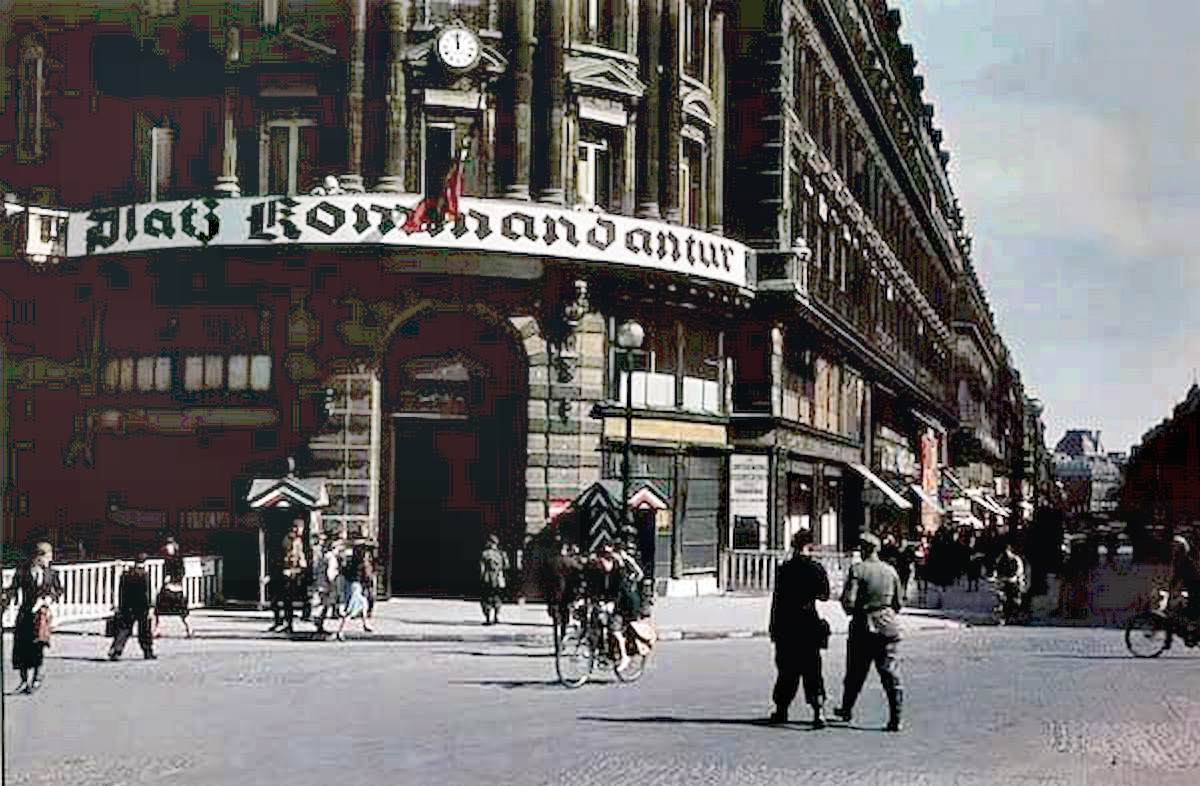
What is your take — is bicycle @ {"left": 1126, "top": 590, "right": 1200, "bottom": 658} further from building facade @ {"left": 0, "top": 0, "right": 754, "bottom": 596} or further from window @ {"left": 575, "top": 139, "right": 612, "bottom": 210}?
window @ {"left": 575, "top": 139, "right": 612, "bottom": 210}

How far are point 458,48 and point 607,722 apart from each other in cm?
1639

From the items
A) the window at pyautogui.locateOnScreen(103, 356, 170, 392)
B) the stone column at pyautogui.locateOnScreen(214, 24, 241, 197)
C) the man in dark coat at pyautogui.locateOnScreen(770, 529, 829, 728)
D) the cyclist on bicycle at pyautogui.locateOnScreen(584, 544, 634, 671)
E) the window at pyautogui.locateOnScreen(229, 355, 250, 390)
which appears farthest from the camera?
the stone column at pyautogui.locateOnScreen(214, 24, 241, 197)

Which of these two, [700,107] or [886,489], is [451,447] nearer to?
[700,107]

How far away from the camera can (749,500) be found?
1208 inches

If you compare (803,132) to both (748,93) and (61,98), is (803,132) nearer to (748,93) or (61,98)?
(748,93)

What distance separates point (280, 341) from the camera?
69.8ft

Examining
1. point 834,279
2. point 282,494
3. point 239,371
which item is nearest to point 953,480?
point 239,371

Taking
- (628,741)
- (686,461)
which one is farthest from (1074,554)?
(686,461)

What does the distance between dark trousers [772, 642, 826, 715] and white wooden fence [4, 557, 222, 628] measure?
8.81 metres

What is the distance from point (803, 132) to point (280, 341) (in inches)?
564

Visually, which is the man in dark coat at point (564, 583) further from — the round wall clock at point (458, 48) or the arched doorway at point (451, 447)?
the round wall clock at point (458, 48)

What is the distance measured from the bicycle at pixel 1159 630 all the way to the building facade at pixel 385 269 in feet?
32.0

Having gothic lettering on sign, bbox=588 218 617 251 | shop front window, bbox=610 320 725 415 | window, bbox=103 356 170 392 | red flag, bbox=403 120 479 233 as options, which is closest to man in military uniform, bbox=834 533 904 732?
window, bbox=103 356 170 392

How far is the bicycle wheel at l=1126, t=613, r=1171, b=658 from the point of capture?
1692 cm
